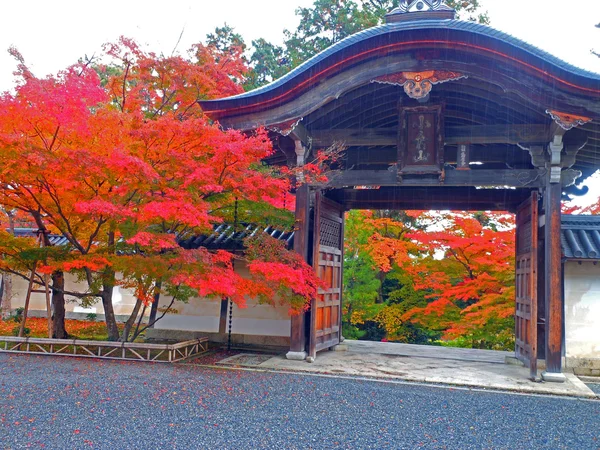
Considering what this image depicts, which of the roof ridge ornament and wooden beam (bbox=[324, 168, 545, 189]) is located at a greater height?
the roof ridge ornament

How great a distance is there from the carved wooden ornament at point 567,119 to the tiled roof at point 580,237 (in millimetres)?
2436

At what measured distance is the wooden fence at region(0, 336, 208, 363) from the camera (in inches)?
336

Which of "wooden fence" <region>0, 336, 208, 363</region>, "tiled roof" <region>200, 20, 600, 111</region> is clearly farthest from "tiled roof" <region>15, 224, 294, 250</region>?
"tiled roof" <region>200, 20, 600, 111</region>

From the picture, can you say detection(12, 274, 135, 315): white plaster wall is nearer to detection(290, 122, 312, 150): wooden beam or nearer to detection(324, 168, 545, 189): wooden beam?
detection(290, 122, 312, 150): wooden beam

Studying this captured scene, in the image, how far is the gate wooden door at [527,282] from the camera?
25.8 ft

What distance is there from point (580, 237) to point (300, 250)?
198 inches

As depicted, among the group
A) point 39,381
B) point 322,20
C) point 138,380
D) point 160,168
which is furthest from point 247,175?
point 322,20

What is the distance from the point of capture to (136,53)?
30.5 ft

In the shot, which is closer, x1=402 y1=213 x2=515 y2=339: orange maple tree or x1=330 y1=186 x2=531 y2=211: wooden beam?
x1=330 y1=186 x2=531 y2=211: wooden beam

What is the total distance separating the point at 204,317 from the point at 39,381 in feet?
14.9

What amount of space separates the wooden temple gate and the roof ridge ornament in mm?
21

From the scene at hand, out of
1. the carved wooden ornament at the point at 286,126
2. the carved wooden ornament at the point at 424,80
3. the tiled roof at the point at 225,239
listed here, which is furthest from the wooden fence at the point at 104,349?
the carved wooden ornament at the point at 424,80

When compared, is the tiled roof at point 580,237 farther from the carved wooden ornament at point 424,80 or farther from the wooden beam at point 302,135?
the wooden beam at point 302,135

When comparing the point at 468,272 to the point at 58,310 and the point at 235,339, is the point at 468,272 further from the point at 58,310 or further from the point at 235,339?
the point at 58,310
